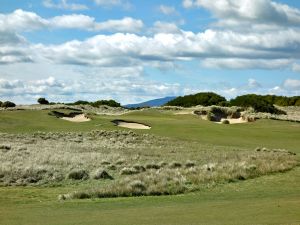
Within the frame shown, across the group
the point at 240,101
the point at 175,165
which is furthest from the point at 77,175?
the point at 240,101

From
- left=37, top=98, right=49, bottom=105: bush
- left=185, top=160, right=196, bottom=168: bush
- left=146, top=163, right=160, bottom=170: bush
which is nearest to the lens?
left=146, top=163, right=160, bottom=170: bush

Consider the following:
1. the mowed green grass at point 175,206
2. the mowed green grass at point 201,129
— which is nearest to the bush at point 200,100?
the mowed green grass at point 201,129

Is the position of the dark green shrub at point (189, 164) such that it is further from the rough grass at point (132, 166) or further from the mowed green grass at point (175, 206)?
the mowed green grass at point (175, 206)

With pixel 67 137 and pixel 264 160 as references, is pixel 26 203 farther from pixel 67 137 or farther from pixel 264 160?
pixel 67 137

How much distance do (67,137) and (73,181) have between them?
2320cm

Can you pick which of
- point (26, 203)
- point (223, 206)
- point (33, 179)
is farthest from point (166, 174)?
point (223, 206)

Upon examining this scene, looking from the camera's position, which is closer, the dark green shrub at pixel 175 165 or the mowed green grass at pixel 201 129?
the dark green shrub at pixel 175 165

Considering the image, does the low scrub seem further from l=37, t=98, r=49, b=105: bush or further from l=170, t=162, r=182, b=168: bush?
l=37, t=98, r=49, b=105: bush

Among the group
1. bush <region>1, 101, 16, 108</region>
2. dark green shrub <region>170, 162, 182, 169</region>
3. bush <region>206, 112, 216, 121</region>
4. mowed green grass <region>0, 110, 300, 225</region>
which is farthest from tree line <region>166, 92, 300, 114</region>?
mowed green grass <region>0, 110, 300, 225</region>

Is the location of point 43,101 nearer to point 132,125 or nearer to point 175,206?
point 132,125

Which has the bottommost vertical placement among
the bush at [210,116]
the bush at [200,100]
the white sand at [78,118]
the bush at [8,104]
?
the white sand at [78,118]

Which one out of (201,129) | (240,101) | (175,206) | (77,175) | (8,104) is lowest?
(77,175)

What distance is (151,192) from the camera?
20938 mm

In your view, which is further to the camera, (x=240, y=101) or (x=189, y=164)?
(x=240, y=101)
